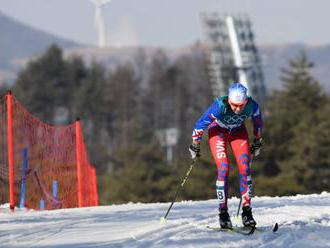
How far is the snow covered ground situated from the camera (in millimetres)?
9633

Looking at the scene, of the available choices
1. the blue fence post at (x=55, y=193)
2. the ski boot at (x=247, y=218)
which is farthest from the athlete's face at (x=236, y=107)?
the blue fence post at (x=55, y=193)

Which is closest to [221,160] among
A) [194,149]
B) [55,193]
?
[194,149]

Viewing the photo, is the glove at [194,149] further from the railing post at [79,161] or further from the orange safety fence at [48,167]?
the railing post at [79,161]

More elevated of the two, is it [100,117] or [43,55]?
[43,55]

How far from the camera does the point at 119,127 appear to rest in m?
124

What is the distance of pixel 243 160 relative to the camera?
10.8 metres

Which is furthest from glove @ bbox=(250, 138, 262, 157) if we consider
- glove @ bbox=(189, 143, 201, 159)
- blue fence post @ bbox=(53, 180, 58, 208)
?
blue fence post @ bbox=(53, 180, 58, 208)

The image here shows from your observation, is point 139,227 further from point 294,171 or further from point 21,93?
point 21,93

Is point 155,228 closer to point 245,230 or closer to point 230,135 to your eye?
point 245,230

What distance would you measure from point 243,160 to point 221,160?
24 cm

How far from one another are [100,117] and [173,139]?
753 inches

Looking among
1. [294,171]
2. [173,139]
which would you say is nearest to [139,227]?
[294,171]

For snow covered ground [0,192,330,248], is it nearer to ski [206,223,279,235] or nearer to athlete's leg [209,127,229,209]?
ski [206,223,279,235]

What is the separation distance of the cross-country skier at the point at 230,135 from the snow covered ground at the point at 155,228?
41 centimetres
